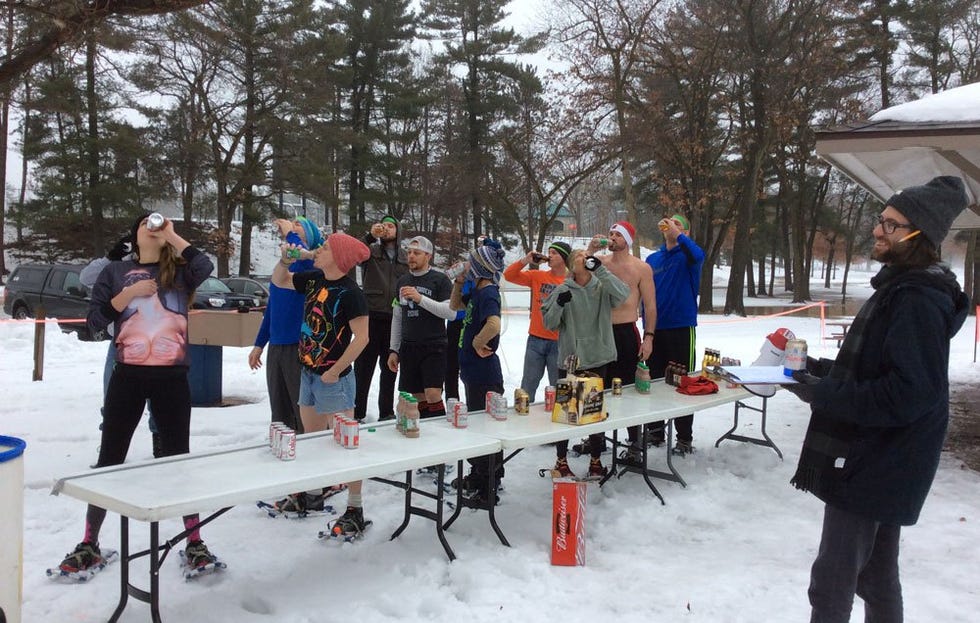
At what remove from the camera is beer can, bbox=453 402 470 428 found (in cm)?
398

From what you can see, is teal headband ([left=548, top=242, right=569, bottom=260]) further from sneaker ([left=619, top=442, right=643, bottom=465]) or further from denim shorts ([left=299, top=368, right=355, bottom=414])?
denim shorts ([left=299, top=368, right=355, bottom=414])

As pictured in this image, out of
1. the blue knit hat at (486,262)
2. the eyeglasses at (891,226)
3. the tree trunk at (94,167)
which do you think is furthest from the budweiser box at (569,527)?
the tree trunk at (94,167)

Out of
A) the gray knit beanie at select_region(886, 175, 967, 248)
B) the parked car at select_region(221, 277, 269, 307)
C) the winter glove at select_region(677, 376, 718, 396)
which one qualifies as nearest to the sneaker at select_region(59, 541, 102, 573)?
the gray knit beanie at select_region(886, 175, 967, 248)

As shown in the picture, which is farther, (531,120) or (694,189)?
(531,120)

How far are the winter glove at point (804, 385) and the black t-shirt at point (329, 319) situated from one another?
7.50 ft

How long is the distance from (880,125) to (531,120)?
2090cm

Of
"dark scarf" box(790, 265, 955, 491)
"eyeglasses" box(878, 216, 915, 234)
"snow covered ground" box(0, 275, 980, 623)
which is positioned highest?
"eyeglasses" box(878, 216, 915, 234)

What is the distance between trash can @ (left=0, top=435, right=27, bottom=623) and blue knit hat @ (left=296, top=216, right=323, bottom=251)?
2.12 metres

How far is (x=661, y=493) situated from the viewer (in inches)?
192

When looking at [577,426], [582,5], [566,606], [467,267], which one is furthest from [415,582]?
[582,5]

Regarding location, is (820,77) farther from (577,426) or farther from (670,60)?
(577,426)

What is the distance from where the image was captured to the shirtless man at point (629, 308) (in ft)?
18.0

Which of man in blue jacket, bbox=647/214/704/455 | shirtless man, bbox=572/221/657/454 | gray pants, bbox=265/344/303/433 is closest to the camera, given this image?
gray pants, bbox=265/344/303/433

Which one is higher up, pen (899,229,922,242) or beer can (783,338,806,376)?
pen (899,229,922,242)
